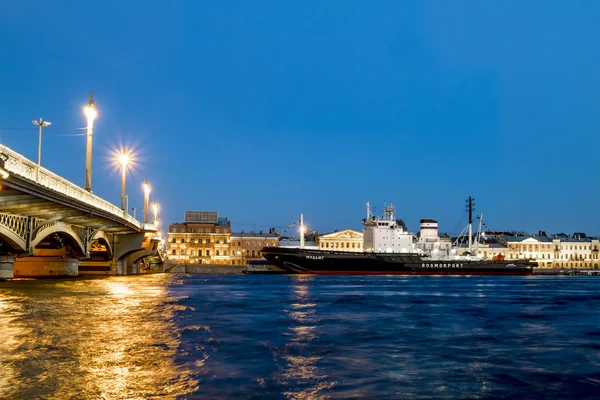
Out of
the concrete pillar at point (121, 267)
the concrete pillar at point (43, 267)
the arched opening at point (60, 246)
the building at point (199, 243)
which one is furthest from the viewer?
the building at point (199, 243)

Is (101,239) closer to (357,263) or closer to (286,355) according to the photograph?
(357,263)

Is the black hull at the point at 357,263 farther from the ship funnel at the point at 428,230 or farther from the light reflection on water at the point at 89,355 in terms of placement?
the light reflection on water at the point at 89,355

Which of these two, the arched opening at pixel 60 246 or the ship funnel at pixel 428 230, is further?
the ship funnel at pixel 428 230

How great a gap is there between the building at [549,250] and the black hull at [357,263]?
200 feet

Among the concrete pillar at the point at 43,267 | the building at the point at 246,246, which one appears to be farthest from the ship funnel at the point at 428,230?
the concrete pillar at the point at 43,267

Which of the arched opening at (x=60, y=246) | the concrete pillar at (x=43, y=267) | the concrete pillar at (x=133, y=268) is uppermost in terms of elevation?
the arched opening at (x=60, y=246)

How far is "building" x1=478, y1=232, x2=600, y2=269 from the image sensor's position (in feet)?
569

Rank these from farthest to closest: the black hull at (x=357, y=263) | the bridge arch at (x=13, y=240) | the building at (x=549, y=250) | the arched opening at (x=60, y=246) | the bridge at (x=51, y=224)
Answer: the building at (x=549, y=250), the black hull at (x=357, y=263), the arched opening at (x=60, y=246), the bridge arch at (x=13, y=240), the bridge at (x=51, y=224)

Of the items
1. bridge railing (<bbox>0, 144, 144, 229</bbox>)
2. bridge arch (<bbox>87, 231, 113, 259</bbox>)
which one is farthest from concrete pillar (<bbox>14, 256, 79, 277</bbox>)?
bridge railing (<bbox>0, 144, 144, 229</bbox>)

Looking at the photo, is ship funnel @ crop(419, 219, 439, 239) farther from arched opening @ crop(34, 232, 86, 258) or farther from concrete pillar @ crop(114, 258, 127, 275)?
arched opening @ crop(34, 232, 86, 258)

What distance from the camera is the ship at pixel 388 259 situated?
10906cm

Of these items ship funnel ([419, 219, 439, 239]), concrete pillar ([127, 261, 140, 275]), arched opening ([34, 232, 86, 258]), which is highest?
ship funnel ([419, 219, 439, 239])

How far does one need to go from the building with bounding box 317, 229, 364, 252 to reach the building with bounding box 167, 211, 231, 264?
26.6m

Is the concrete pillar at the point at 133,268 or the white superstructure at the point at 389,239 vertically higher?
the white superstructure at the point at 389,239
